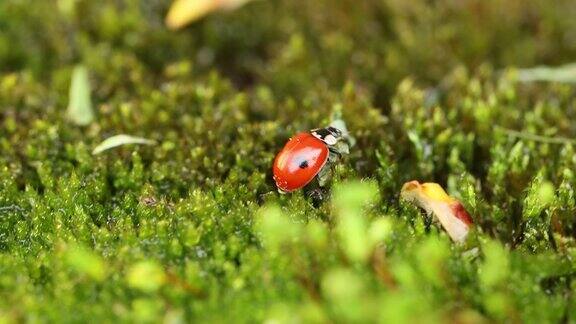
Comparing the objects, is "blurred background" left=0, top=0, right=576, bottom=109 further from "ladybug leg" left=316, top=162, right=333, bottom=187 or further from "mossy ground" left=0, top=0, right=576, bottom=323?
"ladybug leg" left=316, top=162, right=333, bottom=187

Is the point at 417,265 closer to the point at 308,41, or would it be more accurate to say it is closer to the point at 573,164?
the point at 573,164

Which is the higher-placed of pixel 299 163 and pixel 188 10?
pixel 299 163

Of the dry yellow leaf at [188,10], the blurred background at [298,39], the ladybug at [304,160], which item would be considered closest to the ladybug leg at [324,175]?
the ladybug at [304,160]

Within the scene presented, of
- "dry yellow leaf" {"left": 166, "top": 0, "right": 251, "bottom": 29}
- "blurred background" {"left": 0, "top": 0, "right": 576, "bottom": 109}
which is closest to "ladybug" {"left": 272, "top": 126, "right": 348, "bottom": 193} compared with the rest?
"blurred background" {"left": 0, "top": 0, "right": 576, "bottom": 109}

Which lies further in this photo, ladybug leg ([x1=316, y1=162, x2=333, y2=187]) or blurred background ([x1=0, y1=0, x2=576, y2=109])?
blurred background ([x1=0, y1=0, x2=576, y2=109])

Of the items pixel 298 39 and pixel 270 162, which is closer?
pixel 270 162

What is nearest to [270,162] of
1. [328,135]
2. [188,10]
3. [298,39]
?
[328,135]

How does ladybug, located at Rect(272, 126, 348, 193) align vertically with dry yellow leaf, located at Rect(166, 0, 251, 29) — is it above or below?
above

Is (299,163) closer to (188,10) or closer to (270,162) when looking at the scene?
(270,162)
